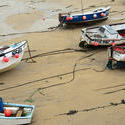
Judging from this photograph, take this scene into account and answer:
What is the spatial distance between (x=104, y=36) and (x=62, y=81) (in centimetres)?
425

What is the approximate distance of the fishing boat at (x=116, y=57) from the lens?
12059 millimetres

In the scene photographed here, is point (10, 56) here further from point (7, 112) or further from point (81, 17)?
point (81, 17)

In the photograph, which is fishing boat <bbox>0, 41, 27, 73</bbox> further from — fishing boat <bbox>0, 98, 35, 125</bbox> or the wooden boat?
the wooden boat

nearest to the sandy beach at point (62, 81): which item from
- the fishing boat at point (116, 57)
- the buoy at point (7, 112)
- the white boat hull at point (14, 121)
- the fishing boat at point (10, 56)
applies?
the fishing boat at point (116, 57)

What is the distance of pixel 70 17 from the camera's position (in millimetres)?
17922

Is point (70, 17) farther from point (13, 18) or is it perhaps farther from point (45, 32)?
point (13, 18)

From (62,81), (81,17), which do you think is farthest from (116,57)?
(81,17)

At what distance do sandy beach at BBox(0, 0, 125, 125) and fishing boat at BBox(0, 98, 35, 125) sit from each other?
1.79 feet

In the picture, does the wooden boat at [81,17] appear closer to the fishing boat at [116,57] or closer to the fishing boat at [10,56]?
the fishing boat at [10,56]

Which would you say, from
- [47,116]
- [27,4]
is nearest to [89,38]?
[47,116]

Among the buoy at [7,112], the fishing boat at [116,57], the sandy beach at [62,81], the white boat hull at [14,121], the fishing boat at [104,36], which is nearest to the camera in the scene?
the white boat hull at [14,121]

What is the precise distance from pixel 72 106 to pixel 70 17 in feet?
30.1

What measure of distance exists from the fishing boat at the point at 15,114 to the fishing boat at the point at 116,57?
5.05m

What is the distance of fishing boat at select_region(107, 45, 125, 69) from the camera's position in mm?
12059
